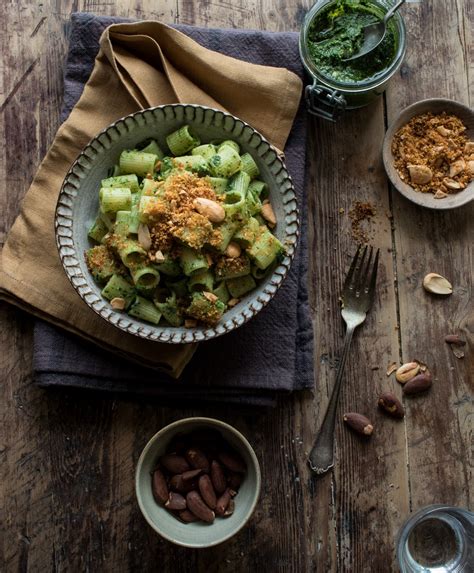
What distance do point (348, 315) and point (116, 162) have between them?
2.45 feet

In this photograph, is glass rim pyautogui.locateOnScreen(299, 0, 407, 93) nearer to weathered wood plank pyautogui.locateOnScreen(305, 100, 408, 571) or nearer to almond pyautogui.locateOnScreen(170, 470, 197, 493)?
weathered wood plank pyautogui.locateOnScreen(305, 100, 408, 571)

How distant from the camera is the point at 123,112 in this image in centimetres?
180

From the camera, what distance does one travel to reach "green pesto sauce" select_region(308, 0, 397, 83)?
1.79 metres

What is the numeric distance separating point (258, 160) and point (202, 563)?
1081mm

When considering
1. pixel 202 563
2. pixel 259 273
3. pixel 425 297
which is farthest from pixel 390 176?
pixel 202 563

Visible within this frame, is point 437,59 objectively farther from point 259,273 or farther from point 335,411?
point 335,411

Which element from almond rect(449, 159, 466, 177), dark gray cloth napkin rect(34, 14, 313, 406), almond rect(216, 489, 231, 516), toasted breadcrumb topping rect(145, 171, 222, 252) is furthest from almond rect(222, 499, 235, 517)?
almond rect(449, 159, 466, 177)

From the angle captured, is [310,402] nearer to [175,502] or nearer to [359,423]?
[359,423]

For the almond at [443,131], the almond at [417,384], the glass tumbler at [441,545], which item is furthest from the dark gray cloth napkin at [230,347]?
the glass tumbler at [441,545]

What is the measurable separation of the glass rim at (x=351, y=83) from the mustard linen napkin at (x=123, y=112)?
0.06m

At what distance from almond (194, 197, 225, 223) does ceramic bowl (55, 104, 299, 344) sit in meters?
0.20

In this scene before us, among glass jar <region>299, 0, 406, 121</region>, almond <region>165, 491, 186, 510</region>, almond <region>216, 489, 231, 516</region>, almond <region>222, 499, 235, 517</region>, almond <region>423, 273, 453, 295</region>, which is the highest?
glass jar <region>299, 0, 406, 121</region>

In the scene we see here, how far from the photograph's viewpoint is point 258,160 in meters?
1.69

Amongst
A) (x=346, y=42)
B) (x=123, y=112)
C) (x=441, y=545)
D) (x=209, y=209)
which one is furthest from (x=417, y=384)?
(x=123, y=112)
